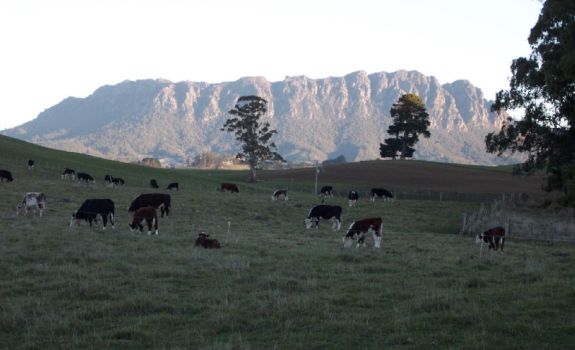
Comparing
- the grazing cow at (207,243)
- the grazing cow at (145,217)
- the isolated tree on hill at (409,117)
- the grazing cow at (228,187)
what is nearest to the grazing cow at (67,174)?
the grazing cow at (228,187)

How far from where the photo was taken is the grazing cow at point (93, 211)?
2817 centimetres

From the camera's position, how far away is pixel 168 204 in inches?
1382

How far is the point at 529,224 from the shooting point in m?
35.9

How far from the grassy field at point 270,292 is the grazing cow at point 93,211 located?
474 mm

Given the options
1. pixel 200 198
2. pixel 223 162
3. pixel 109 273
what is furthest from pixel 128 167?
pixel 223 162

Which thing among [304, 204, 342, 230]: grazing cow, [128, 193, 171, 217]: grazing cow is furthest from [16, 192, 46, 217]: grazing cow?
[304, 204, 342, 230]: grazing cow

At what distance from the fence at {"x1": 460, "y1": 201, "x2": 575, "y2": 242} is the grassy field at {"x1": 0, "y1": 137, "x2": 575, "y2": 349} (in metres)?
6.03

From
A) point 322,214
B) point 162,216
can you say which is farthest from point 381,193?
point 162,216

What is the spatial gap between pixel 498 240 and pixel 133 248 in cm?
1375

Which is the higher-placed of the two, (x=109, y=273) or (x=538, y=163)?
(x=538, y=163)

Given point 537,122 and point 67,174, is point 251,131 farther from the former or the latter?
point 537,122

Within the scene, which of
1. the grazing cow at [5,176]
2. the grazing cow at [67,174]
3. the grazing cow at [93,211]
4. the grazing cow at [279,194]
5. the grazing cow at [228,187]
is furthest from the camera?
the grazing cow at [228,187]

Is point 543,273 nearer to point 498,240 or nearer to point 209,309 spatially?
point 498,240

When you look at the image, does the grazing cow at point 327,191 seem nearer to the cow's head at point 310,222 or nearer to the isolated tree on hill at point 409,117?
the cow's head at point 310,222
